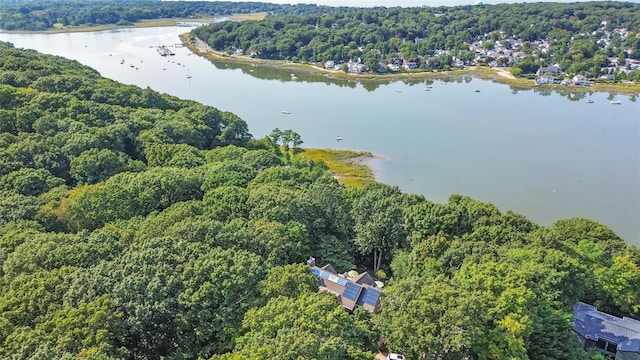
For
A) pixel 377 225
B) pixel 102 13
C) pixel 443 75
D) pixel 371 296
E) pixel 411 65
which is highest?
pixel 102 13

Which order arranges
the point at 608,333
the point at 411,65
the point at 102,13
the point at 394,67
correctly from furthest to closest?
the point at 102,13 < the point at 411,65 < the point at 394,67 < the point at 608,333

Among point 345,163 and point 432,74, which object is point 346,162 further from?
point 432,74

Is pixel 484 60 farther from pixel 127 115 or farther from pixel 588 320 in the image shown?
pixel 588 320

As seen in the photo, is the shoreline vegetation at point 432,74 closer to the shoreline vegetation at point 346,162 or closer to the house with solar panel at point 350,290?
the shoreline vegetation at point 346,162

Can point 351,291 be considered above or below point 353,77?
below

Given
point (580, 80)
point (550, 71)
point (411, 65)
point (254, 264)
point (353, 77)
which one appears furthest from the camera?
Answer: point (411, 65)

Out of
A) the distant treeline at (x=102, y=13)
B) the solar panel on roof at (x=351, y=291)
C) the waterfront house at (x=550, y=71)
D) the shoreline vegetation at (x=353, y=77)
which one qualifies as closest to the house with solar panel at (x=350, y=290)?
the solar panel on roof at (x=351, y=291)

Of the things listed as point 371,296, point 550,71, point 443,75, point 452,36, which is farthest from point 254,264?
point 452,36
